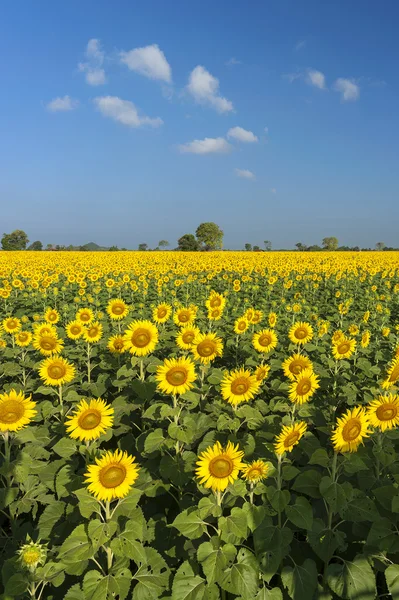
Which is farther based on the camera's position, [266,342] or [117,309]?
[117,309]

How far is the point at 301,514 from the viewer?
266 cm

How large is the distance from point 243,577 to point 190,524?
Result: 477mm

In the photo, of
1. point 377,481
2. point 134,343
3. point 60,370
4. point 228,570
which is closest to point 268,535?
point 228,570

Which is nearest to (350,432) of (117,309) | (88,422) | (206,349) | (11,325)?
→ (206,349)

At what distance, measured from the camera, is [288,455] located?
151 inches

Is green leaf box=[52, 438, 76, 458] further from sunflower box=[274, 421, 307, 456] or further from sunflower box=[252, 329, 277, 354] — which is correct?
sunflower box=[252, 329, 277, 354]

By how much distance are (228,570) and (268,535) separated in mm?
377

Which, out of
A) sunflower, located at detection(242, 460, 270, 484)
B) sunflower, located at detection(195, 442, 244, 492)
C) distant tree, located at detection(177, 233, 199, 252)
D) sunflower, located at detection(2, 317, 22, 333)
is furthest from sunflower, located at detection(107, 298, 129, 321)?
distant tree, located at detection(177, 233, 199, 252)

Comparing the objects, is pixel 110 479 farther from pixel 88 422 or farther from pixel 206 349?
pixel 206 349

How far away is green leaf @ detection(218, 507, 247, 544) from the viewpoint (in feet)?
8.29

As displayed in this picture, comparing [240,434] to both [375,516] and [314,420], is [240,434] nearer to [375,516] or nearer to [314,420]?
[314,420]

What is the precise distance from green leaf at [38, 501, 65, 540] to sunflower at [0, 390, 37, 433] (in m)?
0.81

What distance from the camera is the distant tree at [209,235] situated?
97.8 meters

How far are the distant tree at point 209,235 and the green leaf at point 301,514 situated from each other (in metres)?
95.3
